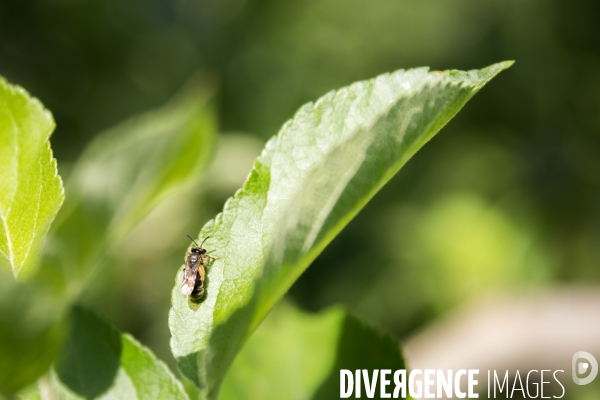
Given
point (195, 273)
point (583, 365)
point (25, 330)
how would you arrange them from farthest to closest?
1. point (583, 365)
2. point (195, 273)
3. point (25, 330)

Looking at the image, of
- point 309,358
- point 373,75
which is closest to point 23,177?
point 309,358

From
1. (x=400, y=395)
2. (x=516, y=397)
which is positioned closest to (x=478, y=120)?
(x=516, y=397)

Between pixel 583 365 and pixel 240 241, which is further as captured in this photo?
pixel 583 365

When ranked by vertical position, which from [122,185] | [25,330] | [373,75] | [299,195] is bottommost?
[25,330]

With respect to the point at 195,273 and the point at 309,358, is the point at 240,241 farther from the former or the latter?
the point at 309,358

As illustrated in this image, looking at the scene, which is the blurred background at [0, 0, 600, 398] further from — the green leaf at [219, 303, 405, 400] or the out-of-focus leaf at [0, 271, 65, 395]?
the out-of-focus leaf at [0, 271, 65, 395]

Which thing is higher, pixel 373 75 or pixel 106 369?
pixel 373 75
